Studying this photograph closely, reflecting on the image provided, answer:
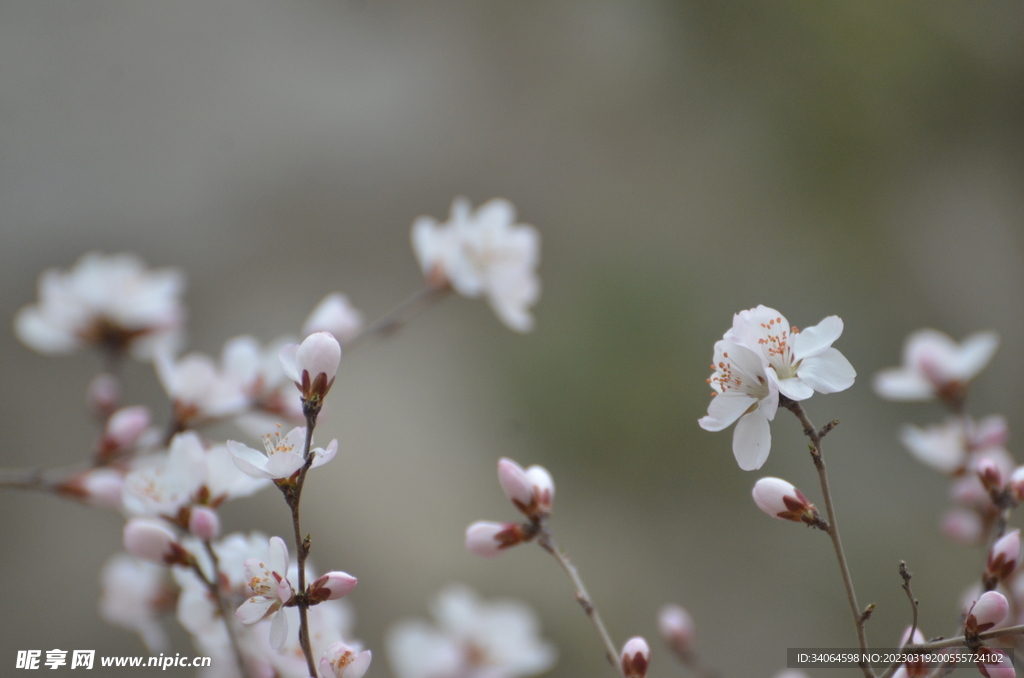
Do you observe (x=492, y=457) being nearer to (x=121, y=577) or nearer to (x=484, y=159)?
(x=484, y=159)

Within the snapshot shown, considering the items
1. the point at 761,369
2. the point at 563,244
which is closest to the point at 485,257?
the point at 761,369

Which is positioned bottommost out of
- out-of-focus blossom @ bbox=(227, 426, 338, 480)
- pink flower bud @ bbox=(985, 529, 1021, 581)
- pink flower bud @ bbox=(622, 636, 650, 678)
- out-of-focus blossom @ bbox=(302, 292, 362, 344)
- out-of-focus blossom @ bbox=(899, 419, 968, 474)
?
pink flower bud @ bbox=(622, 636, 650, 678)

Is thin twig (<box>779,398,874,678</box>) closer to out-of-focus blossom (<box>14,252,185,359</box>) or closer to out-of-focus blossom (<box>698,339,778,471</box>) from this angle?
out-of-focus blossom (<box>698,339,778,471</box>)

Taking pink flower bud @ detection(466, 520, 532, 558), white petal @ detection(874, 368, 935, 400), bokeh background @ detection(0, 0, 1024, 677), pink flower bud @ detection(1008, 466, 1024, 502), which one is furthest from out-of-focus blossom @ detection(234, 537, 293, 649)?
bokeh background @ detection(0, 0, 1024, 677)

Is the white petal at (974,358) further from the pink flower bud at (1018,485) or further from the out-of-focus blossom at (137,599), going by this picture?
the out-of-focus blossom at (137,599)

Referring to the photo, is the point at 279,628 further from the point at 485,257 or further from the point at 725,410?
the point at 485,257

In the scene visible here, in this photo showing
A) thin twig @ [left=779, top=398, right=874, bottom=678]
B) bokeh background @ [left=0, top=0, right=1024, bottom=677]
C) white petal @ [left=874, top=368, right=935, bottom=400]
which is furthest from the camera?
bokeh background @ [left=0, top=0, right=1024, bottom=677]

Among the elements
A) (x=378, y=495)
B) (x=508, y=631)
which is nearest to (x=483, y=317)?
(x=378, y=495)
